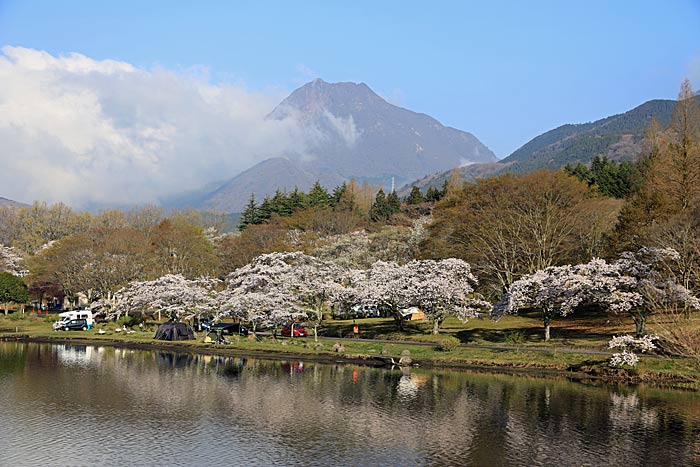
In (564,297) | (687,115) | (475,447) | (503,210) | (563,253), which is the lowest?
(475,447)

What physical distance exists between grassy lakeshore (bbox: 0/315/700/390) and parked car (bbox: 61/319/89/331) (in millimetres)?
3096

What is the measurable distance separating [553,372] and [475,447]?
69.9 ft

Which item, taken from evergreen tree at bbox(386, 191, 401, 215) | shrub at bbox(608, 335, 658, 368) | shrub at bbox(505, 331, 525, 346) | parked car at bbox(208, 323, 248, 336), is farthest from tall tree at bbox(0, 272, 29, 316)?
shrub at bbox(608, 335, 658, 368)

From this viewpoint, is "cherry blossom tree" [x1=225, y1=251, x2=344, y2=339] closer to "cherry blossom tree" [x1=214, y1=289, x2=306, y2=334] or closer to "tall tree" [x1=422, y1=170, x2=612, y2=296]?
"cherry blossom tree" [x1=214, y1=289, x2=306, y2=334]

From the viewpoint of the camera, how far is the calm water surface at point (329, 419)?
26203mm

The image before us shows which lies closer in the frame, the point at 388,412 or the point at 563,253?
the point at 388,412

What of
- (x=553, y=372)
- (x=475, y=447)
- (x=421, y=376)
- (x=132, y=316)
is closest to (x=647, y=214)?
(x=553, y=372)

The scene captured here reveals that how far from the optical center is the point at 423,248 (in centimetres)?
8550

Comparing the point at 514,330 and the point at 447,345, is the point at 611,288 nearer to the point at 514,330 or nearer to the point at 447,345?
the point at 447,345

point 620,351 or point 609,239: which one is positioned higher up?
point 609,239

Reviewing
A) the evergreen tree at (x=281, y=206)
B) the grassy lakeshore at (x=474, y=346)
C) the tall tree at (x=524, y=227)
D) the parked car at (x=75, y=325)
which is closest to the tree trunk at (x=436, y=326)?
the grassy lakeshore at (x=474, y=346)

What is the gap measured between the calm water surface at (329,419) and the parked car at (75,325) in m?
28.9

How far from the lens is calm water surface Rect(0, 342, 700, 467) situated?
26203 millimetres

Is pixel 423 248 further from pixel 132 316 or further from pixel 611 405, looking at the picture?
pixel 611 405
